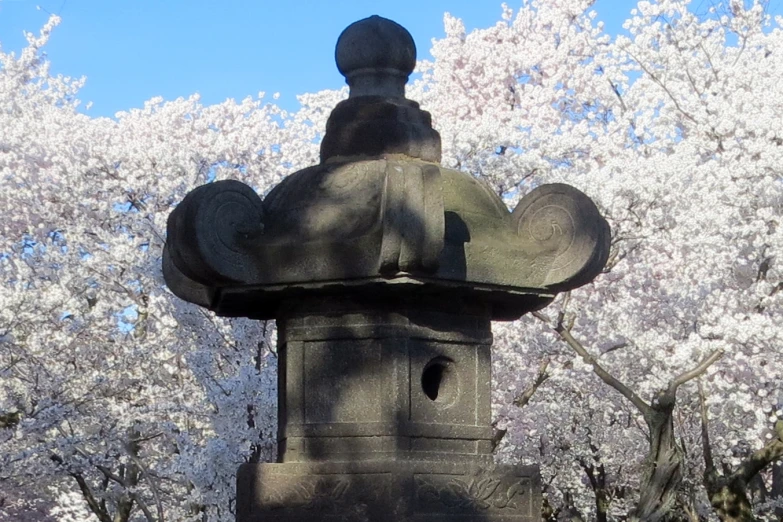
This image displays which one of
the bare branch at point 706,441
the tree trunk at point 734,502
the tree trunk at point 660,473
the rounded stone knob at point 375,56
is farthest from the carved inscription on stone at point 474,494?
the bare branch at point 706,441

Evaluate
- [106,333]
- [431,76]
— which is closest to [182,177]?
[106,333]

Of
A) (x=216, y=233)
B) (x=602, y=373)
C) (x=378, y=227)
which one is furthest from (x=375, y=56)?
(x=602, y=373)

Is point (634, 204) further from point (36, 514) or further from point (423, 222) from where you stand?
point (36, 514)

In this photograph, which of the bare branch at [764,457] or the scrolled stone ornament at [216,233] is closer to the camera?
the scrolled stone ornament at [216,233]

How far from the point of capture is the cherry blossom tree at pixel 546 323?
1363cm

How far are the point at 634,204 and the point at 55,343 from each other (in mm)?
7488

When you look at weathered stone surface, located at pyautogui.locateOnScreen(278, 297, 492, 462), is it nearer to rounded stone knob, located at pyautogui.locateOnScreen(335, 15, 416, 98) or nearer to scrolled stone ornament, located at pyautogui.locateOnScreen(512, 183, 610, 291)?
scrolled stone ornament, located at pyautogui.locateOnScreen(512, 183, 610, 291)

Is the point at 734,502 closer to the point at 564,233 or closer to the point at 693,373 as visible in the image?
the point at 693,373

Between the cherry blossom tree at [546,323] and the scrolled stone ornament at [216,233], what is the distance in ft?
22.7

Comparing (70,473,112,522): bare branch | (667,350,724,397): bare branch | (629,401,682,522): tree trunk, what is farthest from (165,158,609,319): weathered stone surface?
(70,473,112,522): bare branch

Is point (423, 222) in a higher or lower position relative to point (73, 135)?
lower

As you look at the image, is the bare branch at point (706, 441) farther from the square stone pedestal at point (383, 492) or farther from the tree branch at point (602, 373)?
the square stone pedestal at point (383, 492)

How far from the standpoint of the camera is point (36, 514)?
20.4 metres

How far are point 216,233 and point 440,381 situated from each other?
112 cm
